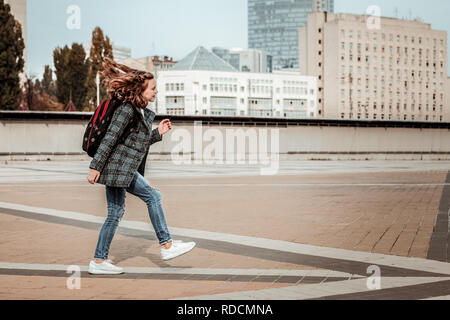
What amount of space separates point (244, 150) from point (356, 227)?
37358 millimetres

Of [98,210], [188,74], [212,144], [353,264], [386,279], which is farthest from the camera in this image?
[188,74]

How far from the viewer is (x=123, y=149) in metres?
5.55

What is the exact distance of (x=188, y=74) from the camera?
4648 inches

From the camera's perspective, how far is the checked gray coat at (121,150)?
5422 mm

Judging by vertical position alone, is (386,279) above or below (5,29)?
below

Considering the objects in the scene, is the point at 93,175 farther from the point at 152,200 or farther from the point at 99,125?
the point at 152,200

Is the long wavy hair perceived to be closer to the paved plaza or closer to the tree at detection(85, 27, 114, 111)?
the paved plaza

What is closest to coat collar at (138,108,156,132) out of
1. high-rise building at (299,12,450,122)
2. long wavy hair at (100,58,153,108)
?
long wavy hair at (100,58,153,108)

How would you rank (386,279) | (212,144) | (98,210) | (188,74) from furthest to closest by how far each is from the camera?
(188,74) → (212,144) → (98,210) → (386,279)

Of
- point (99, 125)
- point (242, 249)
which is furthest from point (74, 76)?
point (99, 125)

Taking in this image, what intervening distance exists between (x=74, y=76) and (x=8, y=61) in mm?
17758

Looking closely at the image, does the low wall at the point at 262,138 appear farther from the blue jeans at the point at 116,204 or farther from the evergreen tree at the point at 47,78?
the evergreen tree at the point at 47,78
